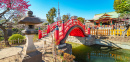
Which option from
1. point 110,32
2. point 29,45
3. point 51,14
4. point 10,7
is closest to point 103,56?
point 110,32

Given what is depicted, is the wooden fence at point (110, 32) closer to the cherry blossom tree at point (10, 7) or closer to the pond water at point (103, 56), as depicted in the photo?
the pond water at point (103, 56)

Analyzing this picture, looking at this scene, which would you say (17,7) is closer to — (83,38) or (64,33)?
(64,33)

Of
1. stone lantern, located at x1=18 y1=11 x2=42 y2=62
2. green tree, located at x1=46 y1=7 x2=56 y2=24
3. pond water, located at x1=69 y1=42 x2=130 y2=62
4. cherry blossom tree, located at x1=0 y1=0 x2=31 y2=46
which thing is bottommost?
pond water, located at x1=69 y1=42 x2=130 y2=62

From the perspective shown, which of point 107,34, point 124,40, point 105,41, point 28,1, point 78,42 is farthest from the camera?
point 78,42

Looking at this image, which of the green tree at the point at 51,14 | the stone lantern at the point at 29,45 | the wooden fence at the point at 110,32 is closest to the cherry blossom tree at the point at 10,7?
the stone lantern at the point at 29,45

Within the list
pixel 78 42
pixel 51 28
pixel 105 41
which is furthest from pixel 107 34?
pixel 51 28

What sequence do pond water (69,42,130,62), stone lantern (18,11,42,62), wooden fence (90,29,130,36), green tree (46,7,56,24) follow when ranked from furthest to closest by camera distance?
green tree (46,7,56,24)
wooden fence (90,29,130,36)
pond water (69,42,130,62)
stone lantern (18,11,42,62)

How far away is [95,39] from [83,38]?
226 cm

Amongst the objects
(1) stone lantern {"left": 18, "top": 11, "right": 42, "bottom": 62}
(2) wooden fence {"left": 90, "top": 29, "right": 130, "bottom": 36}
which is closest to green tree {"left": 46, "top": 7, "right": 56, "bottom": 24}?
(2) wooden fence {"left": 90, "top": 29, "right": 130, "bottom": 36}

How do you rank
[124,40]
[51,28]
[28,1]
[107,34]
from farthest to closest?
[107,34] → [51,28] → [124,40] → [28,1]

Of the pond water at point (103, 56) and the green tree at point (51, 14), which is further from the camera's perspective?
the green tree at point (51, 14)

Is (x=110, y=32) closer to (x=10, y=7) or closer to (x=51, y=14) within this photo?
(x=10, y=7)

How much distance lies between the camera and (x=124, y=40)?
9.35 meters

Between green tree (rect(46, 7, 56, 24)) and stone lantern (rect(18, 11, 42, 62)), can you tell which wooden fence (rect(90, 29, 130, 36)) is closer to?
stone lantern (rect(18, 11, 42, 62))
